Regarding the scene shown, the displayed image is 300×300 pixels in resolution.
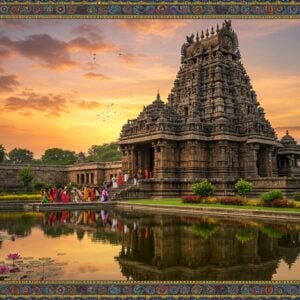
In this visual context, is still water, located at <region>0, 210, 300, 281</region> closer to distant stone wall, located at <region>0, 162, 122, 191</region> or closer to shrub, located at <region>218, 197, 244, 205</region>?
shrub, located at <region>218, 197, 244, 205</region>

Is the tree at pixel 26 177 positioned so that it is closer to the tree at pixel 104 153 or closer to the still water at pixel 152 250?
the still water at pixel 152 250

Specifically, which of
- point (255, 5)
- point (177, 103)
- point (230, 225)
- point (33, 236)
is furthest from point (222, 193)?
point (255, 5)

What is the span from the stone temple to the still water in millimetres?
16996

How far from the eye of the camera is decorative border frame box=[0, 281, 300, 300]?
24.6 ft

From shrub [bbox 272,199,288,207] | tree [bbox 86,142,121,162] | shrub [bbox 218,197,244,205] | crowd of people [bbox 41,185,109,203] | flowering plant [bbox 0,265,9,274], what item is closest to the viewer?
flowering plant [bbox 0,265,9,274]

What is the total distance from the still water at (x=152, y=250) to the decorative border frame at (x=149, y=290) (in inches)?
30.7

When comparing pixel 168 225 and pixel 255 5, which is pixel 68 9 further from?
pixel 168 225

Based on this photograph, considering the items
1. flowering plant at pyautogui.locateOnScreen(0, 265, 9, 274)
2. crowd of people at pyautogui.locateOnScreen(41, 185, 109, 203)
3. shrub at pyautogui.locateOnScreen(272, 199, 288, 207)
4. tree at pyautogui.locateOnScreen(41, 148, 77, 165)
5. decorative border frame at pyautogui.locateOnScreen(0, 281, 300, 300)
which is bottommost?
decorative border frame at pyautogui.locateOnScreen(0, 281, 300, 300)

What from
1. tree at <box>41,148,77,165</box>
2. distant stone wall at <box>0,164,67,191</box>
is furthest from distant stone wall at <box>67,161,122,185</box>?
tree at <box>41,148,77,165</box>

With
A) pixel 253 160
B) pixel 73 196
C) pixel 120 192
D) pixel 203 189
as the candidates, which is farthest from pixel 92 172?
pixel 203 189

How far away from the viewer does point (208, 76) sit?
4041cm

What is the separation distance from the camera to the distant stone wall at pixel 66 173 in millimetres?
48031

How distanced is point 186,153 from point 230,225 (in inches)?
769

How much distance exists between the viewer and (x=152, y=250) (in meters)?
11.9
